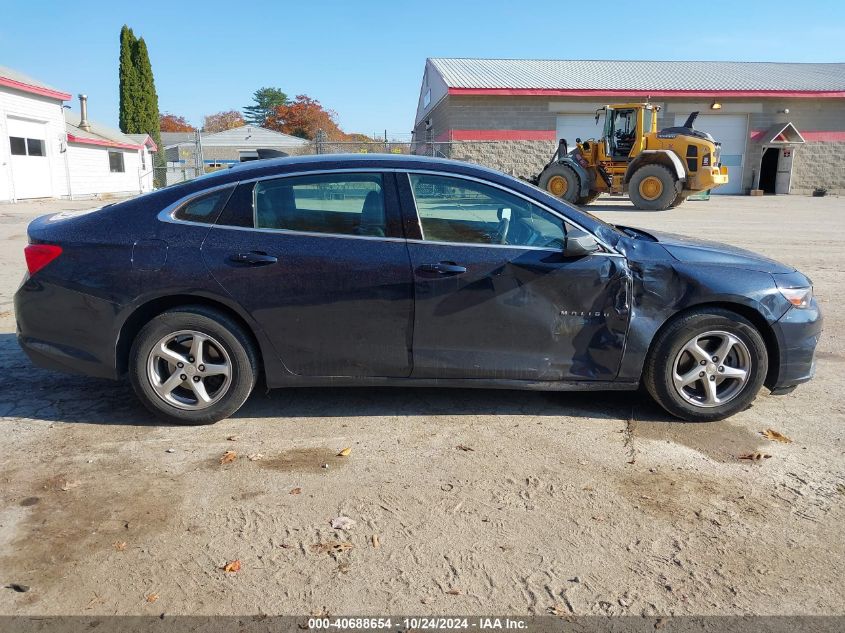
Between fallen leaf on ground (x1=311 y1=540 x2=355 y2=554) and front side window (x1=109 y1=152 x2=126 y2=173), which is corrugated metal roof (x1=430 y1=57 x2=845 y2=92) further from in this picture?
fallen leaf on ground (x1=311 y1=540 x2=355 y2=554)

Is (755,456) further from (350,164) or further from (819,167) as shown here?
(819,167)

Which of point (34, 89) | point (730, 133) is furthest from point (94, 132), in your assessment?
point (730, 133)

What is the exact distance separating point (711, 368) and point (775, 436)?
0.54 m

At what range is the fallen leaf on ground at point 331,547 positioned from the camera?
2.72 metres

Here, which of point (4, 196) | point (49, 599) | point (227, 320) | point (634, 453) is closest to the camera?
point (49, 599)

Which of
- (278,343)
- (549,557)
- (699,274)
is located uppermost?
(699,274)

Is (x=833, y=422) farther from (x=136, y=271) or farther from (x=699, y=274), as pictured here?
(x=136, y=271)

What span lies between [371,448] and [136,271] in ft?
5.70

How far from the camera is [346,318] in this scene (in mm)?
3873

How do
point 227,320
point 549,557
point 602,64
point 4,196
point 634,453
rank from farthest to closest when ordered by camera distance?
point 602,64, point 4,196, point 227,320, point 634,453, point 549,557

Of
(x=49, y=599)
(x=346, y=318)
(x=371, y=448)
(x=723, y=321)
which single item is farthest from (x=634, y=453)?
(x=49, y=599)

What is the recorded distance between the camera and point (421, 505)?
10.1ft

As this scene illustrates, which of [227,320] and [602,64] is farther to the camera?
[602,64]

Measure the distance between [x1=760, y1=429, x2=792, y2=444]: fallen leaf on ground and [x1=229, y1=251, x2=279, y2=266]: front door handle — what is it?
3142 mm
